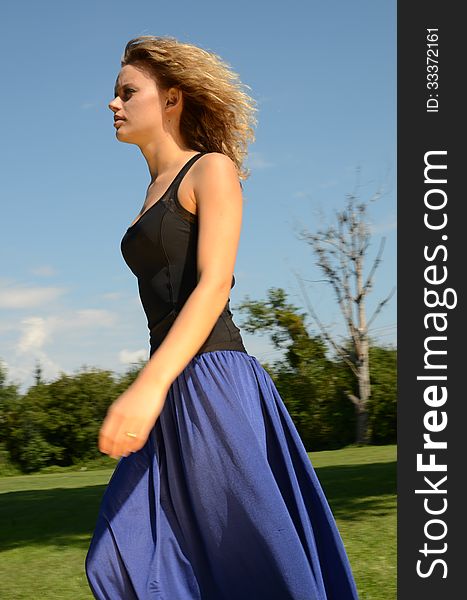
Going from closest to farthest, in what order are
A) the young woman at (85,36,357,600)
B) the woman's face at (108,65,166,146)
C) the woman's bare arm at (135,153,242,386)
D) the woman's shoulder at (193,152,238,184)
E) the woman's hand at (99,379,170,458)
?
1. the woman's hand at (99,379,170,458)
2. the woman's bare arm at (135,153,242,386)
3. the young woman at (85,36,357,600)
4. the woman's shoulder at (193,152,238,184)
5. the woman's face at (108,65,166,146)


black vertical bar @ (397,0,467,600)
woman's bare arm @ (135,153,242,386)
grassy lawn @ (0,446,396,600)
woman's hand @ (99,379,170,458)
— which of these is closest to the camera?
woman's hand @ (99,379,170,458)

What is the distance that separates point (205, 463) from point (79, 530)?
253 inches

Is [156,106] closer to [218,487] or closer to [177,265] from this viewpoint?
[177,265]

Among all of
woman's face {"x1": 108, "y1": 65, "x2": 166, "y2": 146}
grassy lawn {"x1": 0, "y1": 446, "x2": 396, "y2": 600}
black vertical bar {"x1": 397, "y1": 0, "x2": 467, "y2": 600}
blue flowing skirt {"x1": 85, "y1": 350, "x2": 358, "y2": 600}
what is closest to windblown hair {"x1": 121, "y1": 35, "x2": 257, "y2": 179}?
woman's face {"x1": 108, "y1": 65, "x2": 166, "y2": 146}

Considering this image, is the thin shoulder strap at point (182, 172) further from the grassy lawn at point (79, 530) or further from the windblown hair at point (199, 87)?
the grassy lawn at point (79, 530)

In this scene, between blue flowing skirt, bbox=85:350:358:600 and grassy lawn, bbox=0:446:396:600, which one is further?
grassy lawn, bbox=0:446:396:600

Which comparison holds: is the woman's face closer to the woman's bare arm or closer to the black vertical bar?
the woman's bare arm

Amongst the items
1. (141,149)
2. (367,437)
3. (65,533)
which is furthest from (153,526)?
(367,437)

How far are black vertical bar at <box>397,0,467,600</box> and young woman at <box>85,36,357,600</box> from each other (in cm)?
193

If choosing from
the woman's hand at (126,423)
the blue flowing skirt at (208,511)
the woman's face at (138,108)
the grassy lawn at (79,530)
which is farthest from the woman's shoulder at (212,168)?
the grassy lawn at (79,530)

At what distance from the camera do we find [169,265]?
2383mm

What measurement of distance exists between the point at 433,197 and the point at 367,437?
17153mm

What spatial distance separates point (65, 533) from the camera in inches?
322

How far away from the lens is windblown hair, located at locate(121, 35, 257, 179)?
2605mm
